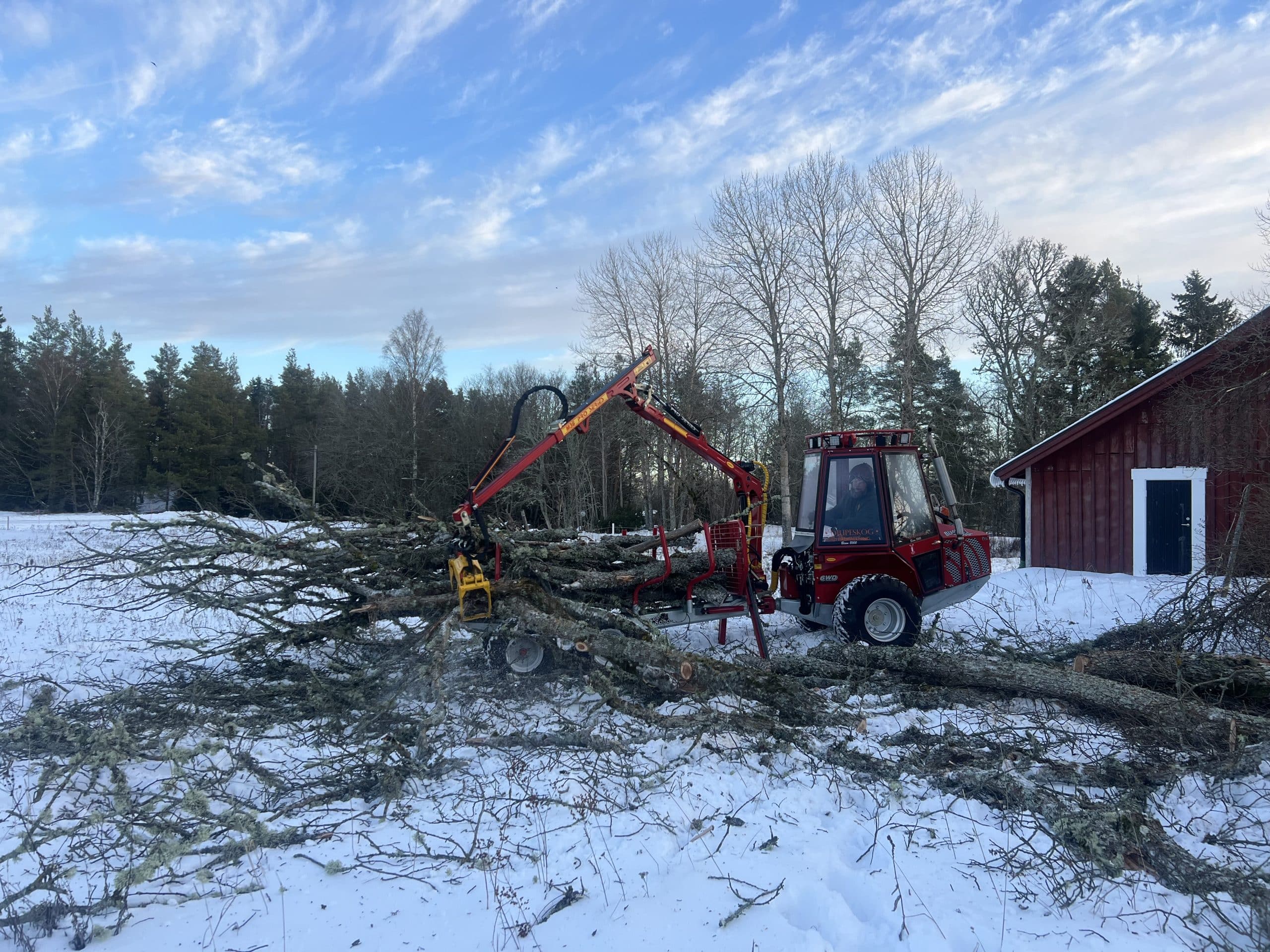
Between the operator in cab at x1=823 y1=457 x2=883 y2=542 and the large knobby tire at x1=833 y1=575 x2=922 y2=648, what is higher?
the operator in cab at x1=823 y1=457 x2=883 y2=542

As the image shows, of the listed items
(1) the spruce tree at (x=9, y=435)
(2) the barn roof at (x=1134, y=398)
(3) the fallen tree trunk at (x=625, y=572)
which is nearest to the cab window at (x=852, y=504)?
(3) the fallen tree trunk at (x=625, y=572)

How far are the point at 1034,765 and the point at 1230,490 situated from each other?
12110mm

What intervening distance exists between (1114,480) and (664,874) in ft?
49.1

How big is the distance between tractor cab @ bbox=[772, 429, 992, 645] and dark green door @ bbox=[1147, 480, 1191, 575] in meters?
8.04

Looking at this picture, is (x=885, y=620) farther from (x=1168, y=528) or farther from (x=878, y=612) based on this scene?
(x=1168, y=528)

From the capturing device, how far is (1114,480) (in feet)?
49.8

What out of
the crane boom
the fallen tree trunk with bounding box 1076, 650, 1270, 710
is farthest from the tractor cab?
the fallen tree trunk with bounding box 1076, 650, 1270, 710

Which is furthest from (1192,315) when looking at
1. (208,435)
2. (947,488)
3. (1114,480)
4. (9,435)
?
(9,435)

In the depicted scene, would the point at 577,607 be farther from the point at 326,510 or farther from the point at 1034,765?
the point at 1034,765

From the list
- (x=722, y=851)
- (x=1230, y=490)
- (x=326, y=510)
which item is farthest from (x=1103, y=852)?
Result: (x=1230, y=490)

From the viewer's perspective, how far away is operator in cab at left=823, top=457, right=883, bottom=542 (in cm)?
831

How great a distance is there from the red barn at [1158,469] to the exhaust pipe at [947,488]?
19.9 ft

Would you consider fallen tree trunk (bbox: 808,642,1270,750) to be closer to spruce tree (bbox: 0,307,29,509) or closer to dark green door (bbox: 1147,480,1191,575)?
dark green door (bbox: 1147,480,1191,575)

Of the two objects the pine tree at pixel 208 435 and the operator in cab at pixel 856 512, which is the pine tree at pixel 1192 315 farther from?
the pine tree at pixel 208 435
